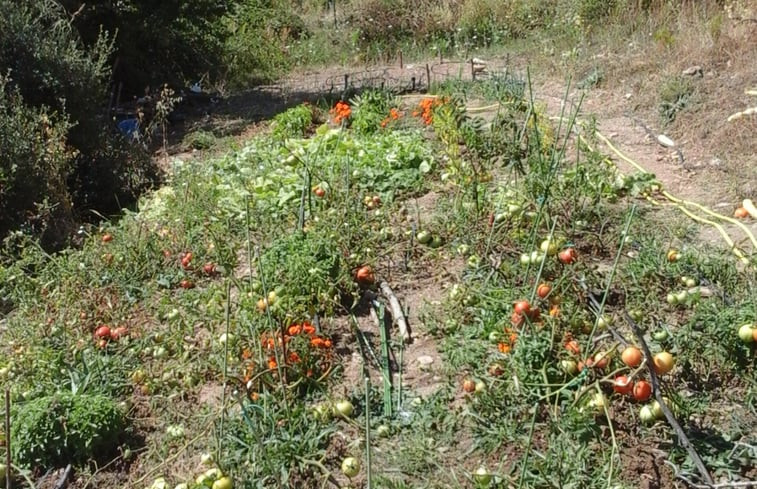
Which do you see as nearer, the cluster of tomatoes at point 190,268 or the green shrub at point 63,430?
the green shrub at point 63,430

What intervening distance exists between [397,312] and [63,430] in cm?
141

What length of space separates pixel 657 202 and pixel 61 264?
11.2 feet

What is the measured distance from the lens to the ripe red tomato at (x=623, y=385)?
229cm

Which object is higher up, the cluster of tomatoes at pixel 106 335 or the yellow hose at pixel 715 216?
the yellow hose at pixel 715 216

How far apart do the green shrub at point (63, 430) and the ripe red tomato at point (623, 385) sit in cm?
174

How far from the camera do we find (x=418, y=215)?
3988 millimetres

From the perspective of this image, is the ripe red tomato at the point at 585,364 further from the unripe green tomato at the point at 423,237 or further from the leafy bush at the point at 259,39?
the leafy bush at the point at 259,39

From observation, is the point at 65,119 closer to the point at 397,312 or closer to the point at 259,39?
the point at 397,312

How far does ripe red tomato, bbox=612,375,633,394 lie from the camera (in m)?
2.29

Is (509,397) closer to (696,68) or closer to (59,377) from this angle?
(59,377)

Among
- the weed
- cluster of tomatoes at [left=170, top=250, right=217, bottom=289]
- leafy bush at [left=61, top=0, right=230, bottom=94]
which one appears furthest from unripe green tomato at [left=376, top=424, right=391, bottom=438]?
leafy bush at [left=61, top=0, right=230, bottom=94]

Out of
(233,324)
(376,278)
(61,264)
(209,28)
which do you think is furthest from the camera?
(209,28)

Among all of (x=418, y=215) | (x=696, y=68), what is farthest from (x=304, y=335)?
(x=696, y=68)

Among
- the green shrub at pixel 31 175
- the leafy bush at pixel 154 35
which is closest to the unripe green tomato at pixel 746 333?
the green shrub at pixel 31 175
